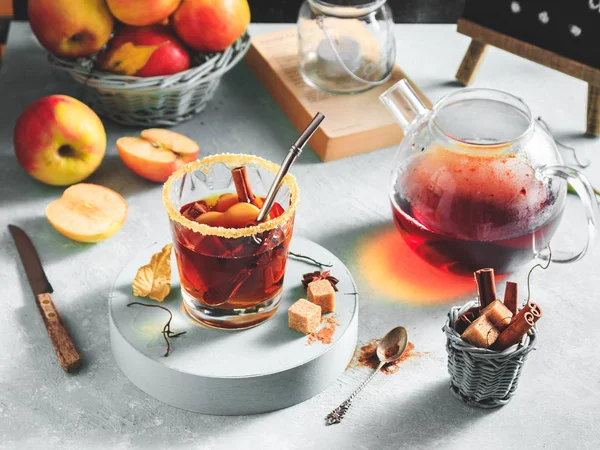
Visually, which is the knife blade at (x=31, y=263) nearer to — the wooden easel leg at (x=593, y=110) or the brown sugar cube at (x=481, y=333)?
the brown sugar cube at (x=481, y=333)

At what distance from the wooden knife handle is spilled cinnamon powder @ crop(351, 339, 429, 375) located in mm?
333

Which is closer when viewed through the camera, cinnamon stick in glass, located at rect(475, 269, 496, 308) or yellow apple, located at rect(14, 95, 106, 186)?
A: cinnamon stick in glass, located at rect(475, 269, 496, 308)

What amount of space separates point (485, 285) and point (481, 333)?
6 cm

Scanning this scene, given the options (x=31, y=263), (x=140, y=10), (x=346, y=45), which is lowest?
(x=31, y=263)

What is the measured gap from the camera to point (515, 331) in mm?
859

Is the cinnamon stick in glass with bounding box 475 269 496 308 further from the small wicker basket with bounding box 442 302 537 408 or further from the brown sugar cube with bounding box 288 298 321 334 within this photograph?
the brown sugar cube with bounding box 288 298 321 334

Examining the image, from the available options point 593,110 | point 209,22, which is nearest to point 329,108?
point 209,22

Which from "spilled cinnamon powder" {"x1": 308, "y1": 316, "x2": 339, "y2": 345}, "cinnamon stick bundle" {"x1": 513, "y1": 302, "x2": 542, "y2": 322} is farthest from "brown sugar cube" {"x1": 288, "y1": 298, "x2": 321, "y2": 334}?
"cinnamon stick bundle" {"x1": 513, "y1": 302, "x2": 542, "y2": 322}

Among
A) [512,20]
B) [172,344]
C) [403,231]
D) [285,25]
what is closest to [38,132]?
[172,344]

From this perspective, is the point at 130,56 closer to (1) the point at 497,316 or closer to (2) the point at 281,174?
(2) the point at 281,174

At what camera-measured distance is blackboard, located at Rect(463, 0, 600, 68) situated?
4.27 feet

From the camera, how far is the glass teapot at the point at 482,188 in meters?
1.00

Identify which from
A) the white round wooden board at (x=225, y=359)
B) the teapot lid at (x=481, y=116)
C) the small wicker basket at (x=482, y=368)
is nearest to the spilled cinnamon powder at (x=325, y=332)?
the white round wooden board at (x=225, y=359)

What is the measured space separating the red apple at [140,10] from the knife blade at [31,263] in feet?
1.20
